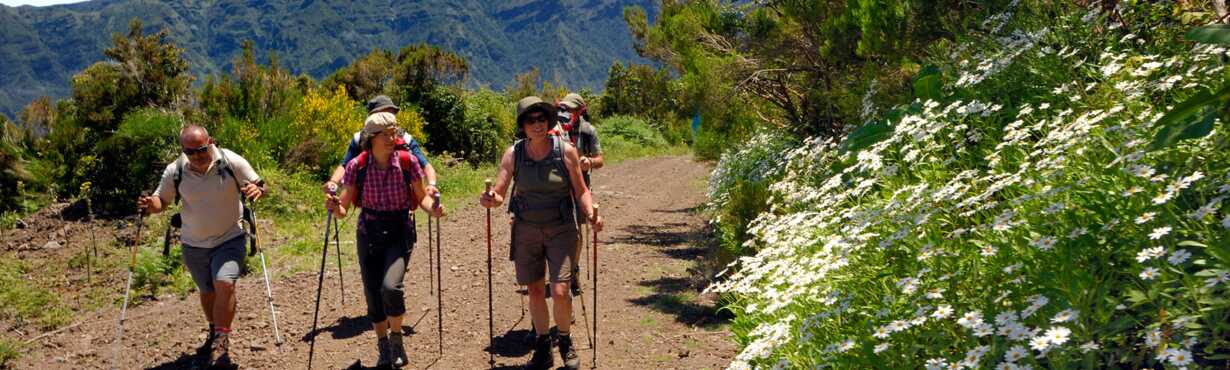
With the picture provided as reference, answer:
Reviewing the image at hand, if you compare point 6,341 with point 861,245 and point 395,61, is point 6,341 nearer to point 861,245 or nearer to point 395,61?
point 861,245

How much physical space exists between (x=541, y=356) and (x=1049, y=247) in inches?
144

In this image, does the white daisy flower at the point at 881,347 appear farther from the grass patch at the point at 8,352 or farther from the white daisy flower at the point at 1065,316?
the grass patch at the point at 8,352

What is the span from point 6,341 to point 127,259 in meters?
3.01

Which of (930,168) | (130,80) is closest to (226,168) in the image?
(930,168)

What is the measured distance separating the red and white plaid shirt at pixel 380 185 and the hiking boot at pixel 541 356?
1305 millimetres

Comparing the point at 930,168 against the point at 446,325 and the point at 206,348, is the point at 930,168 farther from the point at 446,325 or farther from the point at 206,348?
the point at 206,348

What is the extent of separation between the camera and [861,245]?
12.1ft

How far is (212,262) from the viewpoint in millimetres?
6023

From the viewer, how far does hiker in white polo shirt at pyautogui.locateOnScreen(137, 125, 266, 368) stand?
5902 millimetres

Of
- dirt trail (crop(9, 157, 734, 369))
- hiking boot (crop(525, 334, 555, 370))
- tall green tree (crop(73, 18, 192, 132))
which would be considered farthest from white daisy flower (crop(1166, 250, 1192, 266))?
tall green tree (crop(73, 18, 192, 132))

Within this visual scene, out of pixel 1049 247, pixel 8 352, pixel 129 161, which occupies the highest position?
pixel 1049 247

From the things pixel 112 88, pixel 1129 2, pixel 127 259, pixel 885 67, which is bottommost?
pixel 127 259

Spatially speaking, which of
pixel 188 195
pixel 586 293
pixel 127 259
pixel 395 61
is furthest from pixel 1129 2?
pixel 395 61

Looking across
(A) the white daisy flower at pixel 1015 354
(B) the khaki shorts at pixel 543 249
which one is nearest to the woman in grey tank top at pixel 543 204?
(B) the khaki shorts at pixel 543 249
